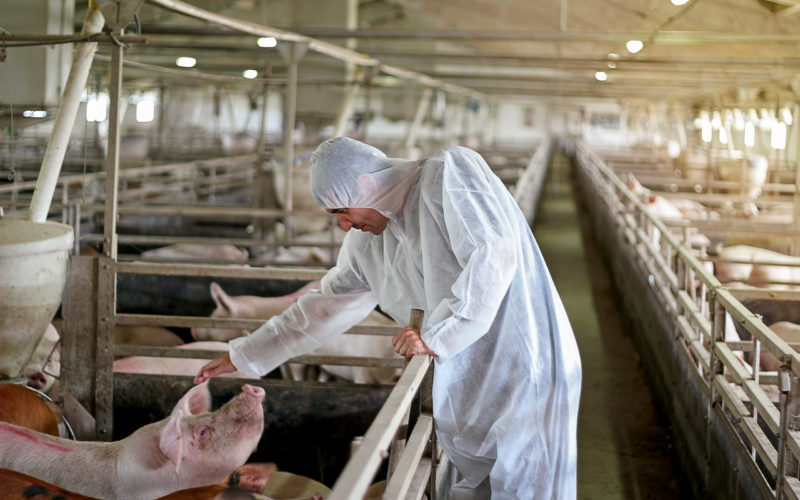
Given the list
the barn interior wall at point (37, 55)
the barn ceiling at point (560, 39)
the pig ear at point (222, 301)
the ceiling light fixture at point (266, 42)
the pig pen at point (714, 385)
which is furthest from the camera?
the barn ceiling at point (560, 39)

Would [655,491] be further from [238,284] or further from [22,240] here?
[22,240]

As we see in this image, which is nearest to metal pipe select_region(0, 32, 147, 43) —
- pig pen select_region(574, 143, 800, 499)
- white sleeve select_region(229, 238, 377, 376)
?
white sleeve select_region(229, 238, 377, 376)

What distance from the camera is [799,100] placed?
8383 mm

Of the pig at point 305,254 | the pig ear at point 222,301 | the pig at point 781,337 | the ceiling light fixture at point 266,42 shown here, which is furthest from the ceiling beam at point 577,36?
the pig at point 781,337

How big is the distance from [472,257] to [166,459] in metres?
1.29

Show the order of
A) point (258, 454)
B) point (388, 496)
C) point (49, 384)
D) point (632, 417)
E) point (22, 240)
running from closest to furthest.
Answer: point (388, 496)
point (22, 240)
point (258, 454)
point (49, 384)
point (632, 417)

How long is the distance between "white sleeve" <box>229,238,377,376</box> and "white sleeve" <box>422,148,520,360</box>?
537 mm

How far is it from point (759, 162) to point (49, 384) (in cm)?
1063

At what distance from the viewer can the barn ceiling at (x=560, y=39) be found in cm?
855

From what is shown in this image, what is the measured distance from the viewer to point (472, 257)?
2.51m

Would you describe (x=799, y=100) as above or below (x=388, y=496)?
above

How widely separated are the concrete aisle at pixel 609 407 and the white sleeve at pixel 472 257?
91.3 inches

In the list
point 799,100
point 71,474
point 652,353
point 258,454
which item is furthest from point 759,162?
point 71,474

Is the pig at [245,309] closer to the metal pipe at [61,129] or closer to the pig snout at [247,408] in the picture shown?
the metal pipe at [61,129]
